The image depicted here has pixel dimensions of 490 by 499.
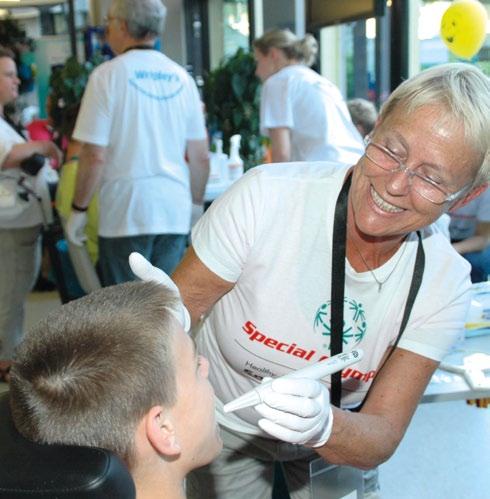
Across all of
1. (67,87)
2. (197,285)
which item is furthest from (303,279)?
(67,87)

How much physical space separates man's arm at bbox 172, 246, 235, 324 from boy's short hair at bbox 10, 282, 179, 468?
0.35 m

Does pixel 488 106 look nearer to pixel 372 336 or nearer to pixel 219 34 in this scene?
pixel 372 336

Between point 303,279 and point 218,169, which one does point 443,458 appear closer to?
point 303,279

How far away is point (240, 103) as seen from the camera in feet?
15.9

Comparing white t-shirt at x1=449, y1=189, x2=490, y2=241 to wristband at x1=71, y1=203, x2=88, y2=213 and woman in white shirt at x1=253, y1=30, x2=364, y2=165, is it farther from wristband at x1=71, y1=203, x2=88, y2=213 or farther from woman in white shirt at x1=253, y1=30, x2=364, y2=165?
wristband at x1=71, y1=203, x2=88, y2=213

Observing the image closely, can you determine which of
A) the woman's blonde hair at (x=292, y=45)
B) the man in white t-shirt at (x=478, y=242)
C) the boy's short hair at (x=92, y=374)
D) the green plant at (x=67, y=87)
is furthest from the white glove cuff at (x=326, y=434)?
the green plant at (x=67, y=87)

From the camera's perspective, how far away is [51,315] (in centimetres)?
90

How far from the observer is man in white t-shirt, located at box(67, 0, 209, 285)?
2.70 m

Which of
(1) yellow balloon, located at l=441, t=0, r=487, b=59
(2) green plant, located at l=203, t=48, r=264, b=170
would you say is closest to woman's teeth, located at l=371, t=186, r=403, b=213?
(1) yellow balloon, located at l=441, t=0, r=487, b=59

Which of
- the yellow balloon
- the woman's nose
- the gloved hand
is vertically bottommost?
the gloved hand

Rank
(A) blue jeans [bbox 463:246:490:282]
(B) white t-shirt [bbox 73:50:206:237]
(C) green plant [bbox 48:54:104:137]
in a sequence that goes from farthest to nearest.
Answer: (C) green plant [bbox 48:54:104:137], (A) blue jeans [bbox 463:246:490:282], (B) white t-shirt [bbox 73:50:206:237]

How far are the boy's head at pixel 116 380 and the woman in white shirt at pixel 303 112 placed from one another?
8.05ft

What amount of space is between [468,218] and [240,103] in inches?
88.1

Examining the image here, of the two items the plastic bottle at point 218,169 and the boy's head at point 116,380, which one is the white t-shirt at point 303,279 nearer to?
the boy's head at point 116,380
